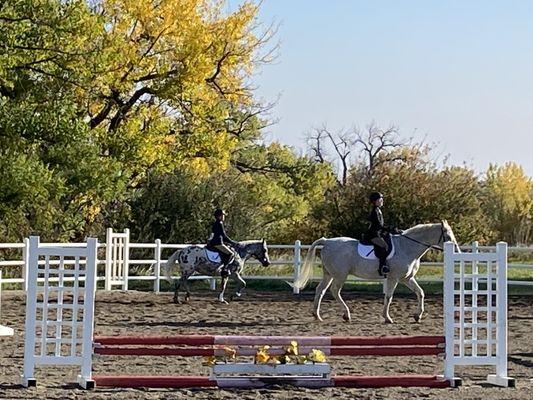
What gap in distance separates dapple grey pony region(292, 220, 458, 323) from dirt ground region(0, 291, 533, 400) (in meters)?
0.61

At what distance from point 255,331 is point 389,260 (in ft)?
9.85

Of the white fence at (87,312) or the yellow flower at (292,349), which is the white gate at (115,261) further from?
the yellow flower at (292,349)

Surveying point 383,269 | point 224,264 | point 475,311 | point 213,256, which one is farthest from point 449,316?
point 213,256

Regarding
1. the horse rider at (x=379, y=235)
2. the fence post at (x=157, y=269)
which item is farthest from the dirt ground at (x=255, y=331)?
the horse rider at (x=379, y=235)

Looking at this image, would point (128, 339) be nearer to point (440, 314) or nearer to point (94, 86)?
point (440, 314)

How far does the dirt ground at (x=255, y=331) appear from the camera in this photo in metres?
10.6

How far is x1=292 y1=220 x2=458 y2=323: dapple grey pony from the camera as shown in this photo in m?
18.4

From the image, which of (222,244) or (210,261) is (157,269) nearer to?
(210,261)

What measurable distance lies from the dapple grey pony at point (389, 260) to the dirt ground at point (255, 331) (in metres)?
0.61

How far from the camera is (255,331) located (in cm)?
1705

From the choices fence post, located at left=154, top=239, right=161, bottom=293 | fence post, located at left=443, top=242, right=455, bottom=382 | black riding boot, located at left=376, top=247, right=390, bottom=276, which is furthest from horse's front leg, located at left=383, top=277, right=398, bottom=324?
fence post, located at left=154, top=239, right=161, bottom=293

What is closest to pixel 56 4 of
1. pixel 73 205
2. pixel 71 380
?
pixel 73 205

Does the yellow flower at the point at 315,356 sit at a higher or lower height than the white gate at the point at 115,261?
lower

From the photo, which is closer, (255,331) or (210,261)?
(255,331)
